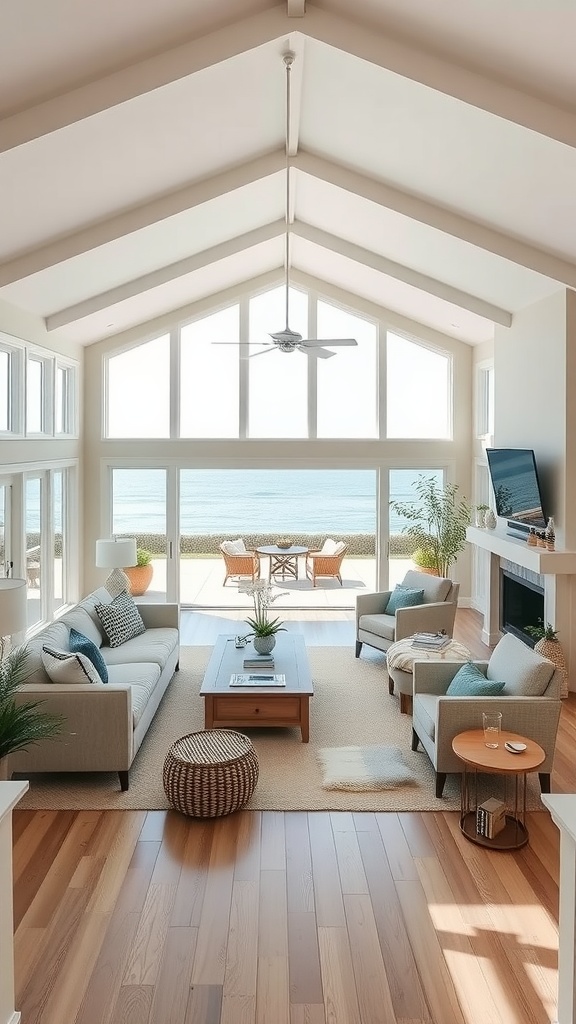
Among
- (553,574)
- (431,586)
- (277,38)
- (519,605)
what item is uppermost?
(277,38)

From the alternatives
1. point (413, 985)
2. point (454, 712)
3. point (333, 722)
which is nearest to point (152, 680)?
point (333, 722)

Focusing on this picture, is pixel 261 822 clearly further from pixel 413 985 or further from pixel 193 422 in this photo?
pixel 193 422

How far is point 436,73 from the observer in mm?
4797

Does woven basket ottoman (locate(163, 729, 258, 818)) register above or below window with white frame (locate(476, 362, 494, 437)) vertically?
below

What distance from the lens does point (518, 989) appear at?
3.13 metres

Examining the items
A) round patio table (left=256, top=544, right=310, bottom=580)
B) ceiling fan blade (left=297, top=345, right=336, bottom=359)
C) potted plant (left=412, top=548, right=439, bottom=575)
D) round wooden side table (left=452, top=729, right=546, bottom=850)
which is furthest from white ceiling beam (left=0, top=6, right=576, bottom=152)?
round patio table (left=256, top=544, right=310, bottom=580)

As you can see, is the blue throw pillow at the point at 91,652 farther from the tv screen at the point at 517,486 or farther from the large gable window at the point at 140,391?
the large gable window at the point at 140,391

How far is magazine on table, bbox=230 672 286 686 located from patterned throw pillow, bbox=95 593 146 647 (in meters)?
1.36

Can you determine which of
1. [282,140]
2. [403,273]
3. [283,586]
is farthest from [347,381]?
[282,140]

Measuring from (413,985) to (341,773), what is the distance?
2131 millimetres

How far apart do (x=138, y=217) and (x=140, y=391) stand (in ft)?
13.2

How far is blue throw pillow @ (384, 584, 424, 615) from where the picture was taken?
796 cm

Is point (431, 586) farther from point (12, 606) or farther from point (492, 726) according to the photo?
point (12, 606)

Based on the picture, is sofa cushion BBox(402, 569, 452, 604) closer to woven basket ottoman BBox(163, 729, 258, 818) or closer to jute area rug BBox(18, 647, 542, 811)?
jute area rug BBox(18, 647, 542, 811)
